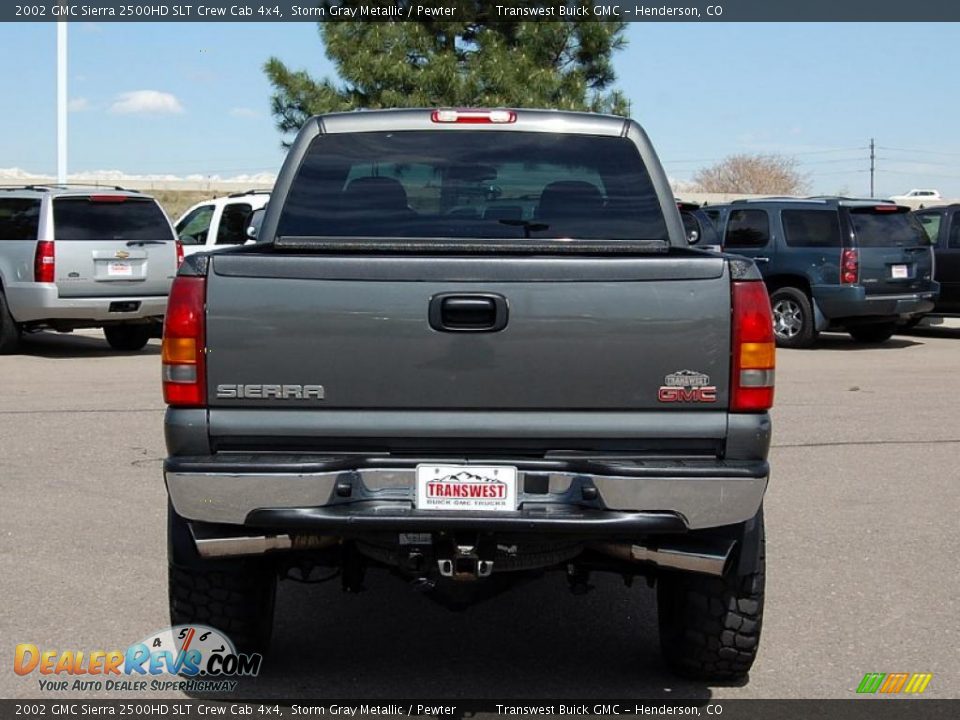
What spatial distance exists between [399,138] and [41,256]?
10.6 meters

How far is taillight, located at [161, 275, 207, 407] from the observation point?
4.35 metres

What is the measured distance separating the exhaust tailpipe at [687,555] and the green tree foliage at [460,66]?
2231 cm

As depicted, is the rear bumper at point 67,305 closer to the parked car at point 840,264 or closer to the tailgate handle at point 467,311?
the parked car at point 840,264

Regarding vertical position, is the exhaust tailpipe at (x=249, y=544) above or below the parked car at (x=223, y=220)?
below

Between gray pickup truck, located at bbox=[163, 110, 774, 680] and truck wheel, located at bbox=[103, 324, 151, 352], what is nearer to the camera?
gray pickup truck, located at bbox=[163, 110, 774, 680]

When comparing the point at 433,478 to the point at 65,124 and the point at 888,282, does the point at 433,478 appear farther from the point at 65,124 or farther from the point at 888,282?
the point at 65,124

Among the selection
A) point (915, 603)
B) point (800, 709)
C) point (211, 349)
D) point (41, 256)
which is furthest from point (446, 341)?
point (41, 256)

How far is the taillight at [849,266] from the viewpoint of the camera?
17250mm

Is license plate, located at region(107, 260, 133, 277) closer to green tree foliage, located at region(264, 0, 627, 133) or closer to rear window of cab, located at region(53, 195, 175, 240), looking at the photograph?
rear window of cab, located at region(53, 195, 175, 240)

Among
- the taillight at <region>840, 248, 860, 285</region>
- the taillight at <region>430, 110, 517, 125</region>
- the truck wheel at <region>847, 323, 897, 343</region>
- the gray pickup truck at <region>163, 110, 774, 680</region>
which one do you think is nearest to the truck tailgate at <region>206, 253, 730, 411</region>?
the gray pickup truck at <region>163, 110, 774, 680</region>

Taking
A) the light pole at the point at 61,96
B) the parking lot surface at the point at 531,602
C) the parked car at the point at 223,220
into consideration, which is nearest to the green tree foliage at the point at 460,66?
the light pole at the point at 61,96

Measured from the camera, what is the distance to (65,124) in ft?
83.9

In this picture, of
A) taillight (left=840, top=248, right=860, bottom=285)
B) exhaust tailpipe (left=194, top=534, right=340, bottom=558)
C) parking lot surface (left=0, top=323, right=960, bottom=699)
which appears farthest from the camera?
taillight (left=840, top=248, right=860, bottom=285)

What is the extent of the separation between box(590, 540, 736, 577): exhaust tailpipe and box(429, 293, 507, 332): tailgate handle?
32.6 inches
